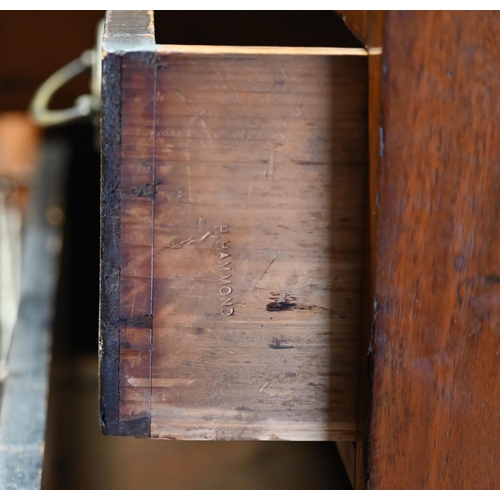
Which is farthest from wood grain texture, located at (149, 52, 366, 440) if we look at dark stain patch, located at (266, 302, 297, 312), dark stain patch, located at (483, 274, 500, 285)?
dark stain patch, located at (483, 274, 500, 285)

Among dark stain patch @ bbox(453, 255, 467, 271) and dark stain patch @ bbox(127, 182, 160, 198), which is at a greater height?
dark stain patch @ bbox(127, 182, 160, 198)

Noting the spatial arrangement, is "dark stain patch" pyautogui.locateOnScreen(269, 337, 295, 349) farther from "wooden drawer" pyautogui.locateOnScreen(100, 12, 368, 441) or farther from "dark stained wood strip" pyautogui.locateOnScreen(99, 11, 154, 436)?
"dark stained wood strip" pyautogui.locateOnScreen(99, 11, 154, 436)

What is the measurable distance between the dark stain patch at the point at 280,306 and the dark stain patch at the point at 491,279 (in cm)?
18

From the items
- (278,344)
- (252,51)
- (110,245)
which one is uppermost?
(252,51)

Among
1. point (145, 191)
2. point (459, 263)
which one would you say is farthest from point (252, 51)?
point (459, 263)

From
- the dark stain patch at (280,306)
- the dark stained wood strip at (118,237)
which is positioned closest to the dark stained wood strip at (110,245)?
the dark stained wood strip at (118,237)

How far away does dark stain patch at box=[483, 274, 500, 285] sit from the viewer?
593 millimetres

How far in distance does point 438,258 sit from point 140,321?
293mm

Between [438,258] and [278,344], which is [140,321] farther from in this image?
[438,258]

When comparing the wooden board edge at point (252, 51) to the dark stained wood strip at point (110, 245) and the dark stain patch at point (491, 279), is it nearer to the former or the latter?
the dark stained wood strip at point (110, 245)

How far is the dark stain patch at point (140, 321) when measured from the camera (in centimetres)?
61

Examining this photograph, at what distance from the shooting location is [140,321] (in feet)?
2.02

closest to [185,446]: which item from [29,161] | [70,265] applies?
[70,265]

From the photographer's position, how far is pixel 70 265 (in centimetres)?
151
